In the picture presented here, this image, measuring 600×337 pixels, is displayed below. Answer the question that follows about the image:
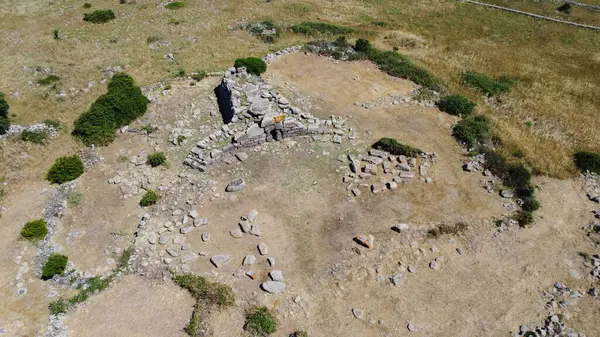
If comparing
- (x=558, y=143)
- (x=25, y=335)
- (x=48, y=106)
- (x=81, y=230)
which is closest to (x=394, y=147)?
(x=558, y=143)

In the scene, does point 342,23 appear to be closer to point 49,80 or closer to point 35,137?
point 49,80

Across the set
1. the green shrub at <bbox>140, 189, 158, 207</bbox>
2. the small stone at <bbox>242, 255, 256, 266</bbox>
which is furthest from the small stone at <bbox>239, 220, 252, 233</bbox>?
the green shrub at <bbox>140, 189, 158, 207</bbox>

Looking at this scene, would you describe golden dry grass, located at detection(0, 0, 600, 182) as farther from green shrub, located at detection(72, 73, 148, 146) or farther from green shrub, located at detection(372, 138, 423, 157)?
green shrub, located at detection(372, 138, 423, 157)

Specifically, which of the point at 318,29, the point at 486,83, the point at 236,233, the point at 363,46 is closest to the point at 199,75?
the point at 363,46

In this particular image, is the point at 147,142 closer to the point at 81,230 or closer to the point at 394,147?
the point at 81,230

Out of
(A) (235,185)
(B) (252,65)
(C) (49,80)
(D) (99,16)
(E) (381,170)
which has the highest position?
(B) (252,65)

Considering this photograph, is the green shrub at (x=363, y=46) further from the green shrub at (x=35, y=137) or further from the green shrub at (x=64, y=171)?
the green shrub at (x=35, y=137)
